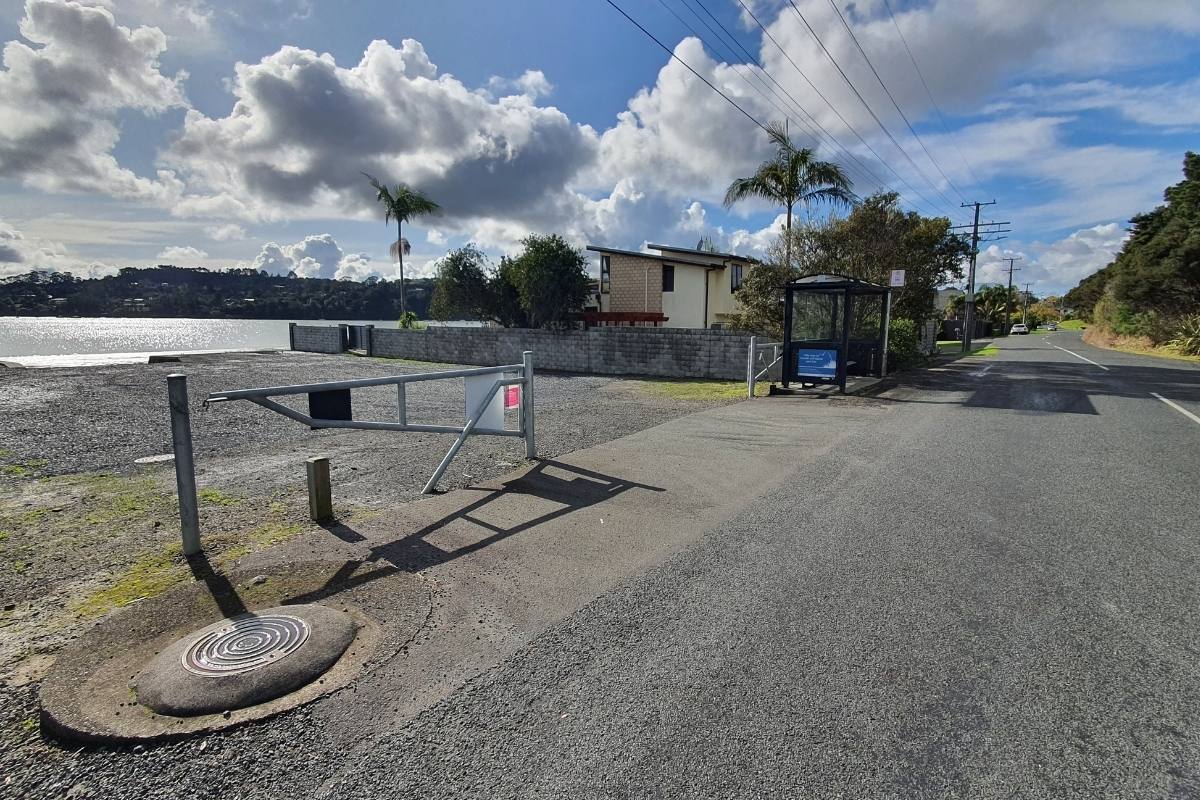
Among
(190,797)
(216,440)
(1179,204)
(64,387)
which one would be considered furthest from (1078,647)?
(1179,204)

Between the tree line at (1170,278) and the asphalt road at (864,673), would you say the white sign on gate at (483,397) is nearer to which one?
the asphalt road at (864,673)

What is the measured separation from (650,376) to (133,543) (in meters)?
14.9

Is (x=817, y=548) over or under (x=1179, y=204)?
under

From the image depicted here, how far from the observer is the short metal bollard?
4.64 metres

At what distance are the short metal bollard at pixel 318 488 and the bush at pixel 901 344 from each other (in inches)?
675

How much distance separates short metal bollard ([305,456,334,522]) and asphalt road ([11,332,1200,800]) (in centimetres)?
161

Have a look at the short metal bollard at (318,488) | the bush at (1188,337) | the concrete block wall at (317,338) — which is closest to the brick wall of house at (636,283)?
the concrete block wall at (317,338)

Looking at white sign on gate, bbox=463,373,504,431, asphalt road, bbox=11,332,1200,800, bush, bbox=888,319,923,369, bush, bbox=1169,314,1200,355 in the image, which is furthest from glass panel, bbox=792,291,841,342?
bush, bbox=1169,314,1200,355

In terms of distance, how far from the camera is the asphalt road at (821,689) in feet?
6.79

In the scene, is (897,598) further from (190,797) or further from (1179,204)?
(1179,204)

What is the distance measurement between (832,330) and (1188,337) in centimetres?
2405

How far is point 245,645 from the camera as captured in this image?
2852 millimetres

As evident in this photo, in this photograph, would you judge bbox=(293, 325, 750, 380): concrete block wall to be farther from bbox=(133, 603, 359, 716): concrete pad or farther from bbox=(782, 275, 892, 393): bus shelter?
bbox=(133, 603, 359, 716): concrete pad

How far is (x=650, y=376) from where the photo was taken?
1812cm
